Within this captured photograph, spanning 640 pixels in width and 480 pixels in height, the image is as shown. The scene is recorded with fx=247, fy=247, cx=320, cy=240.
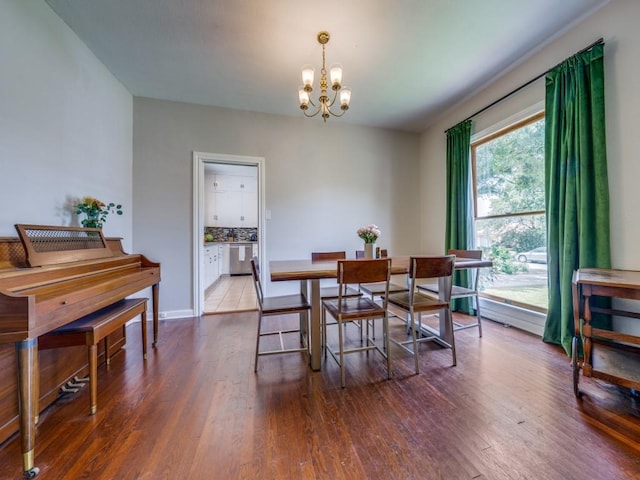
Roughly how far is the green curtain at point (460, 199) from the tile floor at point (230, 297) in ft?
9.51

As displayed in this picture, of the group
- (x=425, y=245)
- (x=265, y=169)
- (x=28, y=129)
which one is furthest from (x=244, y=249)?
(x=28, y=129)

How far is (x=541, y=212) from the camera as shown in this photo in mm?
2498

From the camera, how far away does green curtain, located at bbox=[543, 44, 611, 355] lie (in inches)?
77.4

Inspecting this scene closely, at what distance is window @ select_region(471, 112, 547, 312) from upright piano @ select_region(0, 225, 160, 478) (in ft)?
12.3

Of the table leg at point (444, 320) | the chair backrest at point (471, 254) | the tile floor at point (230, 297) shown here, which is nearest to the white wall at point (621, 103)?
the chair backrest at point (471, 254)

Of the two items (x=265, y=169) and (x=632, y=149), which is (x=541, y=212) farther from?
(x=265, y=169)

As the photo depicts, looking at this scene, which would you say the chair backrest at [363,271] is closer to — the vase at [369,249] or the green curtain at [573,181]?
the vase at [369,249]

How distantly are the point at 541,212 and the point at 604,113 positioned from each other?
90cm

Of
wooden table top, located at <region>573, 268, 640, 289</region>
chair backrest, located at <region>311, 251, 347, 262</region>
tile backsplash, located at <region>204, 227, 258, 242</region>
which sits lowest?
wooden table top, located at <region>573, 268, 640, 289</region>

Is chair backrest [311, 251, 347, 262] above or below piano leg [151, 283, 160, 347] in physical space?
above

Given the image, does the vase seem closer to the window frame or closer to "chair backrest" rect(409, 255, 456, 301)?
"chair backrest" rect(409, 255, 456, 301)

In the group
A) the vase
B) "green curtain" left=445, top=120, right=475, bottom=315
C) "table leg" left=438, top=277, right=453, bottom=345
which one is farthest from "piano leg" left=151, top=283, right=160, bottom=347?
"green curtain" left=445, top=120, right=475, bottom=315

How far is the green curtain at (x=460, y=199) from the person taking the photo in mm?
3201

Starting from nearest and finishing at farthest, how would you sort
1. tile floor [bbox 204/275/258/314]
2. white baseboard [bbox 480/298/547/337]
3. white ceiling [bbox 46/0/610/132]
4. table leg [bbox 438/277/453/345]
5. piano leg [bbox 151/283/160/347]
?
white ceiling [bbox 46/0/610/132], table leg [bbox 438/277/453/345], piano leg [bbox 151/283/160/347], white baseboard [bbox 480/298/547/337], tile floor [bbox 204/275/258/314]
